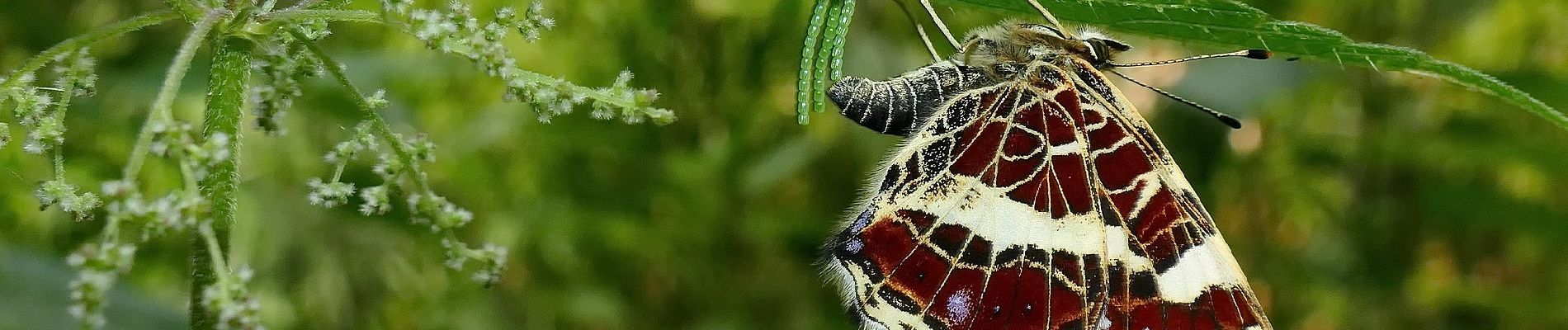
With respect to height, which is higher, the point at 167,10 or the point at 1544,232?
the point at 1544,232

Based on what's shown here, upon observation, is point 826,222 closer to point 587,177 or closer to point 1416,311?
point 587,177

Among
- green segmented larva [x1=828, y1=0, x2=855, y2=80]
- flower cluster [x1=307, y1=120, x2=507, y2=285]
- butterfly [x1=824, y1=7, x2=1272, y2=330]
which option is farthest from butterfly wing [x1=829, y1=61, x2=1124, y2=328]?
flower cluster [x1=307, y1=120, x2=507, y2=285]

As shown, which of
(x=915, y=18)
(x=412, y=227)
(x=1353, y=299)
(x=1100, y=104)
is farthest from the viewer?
(x=1353, y=299)

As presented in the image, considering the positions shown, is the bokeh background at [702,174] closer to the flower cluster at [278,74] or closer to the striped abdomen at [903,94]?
the striped abdomen at [903,94]

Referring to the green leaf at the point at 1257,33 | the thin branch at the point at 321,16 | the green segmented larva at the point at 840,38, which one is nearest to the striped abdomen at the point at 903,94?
the green segmented larva at the point at 840,38

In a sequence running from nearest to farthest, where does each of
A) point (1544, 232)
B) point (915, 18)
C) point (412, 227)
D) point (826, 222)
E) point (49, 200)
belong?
point (49, 200) < point (915, 18) < point (412, 227) < point (826, 222) < point (1544, 232)

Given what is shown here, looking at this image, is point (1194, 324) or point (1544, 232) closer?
point (1194, 324)

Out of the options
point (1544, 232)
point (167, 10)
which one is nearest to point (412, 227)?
point (167, 10)
